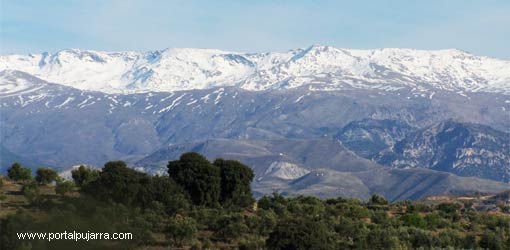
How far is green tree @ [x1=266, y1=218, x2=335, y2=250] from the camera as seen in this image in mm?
98250

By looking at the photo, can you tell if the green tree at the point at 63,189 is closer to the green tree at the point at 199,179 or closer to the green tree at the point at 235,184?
the green tree at the point at 199,179

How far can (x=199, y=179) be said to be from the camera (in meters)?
137

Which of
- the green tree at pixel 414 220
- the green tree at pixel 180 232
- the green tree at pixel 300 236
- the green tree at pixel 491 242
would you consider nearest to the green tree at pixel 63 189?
the green tree at pixel 180 232

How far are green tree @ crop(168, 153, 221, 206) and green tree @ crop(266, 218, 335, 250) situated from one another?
116 feet

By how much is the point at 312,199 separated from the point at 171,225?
154ft

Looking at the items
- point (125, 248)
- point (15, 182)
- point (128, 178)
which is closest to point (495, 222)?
point (128, 178)

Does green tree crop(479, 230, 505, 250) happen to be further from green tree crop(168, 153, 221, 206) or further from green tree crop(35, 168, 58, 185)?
green tree crop(35, 168, 58, 185)

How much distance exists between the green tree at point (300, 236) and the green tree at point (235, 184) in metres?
37.5

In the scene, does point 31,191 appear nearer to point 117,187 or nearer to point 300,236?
point 117,187

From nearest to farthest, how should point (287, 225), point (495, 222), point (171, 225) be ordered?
point (287, 225) → point (171, 225) → point (495, 222)

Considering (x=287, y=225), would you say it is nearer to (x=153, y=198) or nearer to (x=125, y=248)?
(x=125, y=248)

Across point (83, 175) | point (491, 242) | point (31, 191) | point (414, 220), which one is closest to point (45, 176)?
point (83, 175)

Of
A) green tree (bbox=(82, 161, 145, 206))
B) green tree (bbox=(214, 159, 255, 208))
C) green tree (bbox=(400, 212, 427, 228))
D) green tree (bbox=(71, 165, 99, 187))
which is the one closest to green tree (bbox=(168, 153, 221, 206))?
green tree (bbox=(214, 159, 255, 208))

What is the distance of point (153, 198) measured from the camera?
12194 cm
